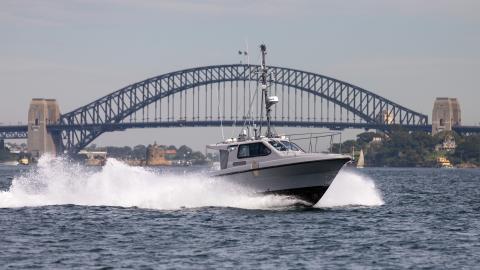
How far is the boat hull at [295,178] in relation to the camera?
160ft

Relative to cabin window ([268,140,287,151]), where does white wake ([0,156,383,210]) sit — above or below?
below

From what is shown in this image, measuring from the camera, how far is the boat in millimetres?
48656

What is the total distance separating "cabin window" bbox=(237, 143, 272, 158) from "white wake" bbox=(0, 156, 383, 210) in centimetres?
154

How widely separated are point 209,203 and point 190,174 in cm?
290

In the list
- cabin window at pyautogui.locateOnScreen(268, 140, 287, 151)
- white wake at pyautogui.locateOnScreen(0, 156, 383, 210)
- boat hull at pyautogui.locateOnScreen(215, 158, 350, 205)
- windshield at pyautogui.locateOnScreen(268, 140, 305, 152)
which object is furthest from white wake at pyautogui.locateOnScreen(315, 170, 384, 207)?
cabin window at pyautogui.locateOnScreen(268, 140, 287, 151)

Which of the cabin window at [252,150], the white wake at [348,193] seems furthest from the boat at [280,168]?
the white wake at [348,193]

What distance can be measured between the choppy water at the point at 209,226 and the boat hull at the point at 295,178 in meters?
0.62

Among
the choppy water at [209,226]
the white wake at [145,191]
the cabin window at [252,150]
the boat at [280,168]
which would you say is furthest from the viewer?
the white wake at [145,191]

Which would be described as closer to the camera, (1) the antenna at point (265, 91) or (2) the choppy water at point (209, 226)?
(2) the choppy water at point (209, 226)

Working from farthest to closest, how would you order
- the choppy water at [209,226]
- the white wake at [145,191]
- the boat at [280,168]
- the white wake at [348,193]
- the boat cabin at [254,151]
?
1. the white wake at [348,193]
2. the white wake at [145,191]
3. the boat cabin at [254,151]
4. the boat at [280,168]
5. the choppy water at [209,226]

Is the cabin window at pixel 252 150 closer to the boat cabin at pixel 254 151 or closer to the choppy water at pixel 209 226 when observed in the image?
the boat cabin at pixel 254 151

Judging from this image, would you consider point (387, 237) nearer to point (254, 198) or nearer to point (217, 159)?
point (254, 198)

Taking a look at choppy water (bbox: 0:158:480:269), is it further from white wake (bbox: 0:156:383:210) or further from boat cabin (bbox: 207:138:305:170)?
boat cabin (bbox: 207:138:305:170)

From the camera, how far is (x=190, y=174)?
180 ft
